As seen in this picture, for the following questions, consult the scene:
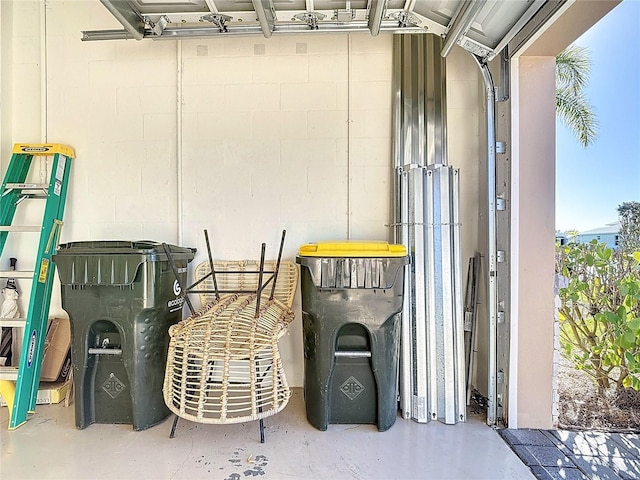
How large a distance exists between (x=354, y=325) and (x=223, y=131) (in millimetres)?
1819

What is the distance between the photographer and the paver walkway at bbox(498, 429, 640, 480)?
72.7 inches

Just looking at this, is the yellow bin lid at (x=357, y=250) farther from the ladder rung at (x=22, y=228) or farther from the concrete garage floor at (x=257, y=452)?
the ladder rung at (x=22, y=228)

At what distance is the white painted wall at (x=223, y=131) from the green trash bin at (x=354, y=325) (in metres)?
0.63

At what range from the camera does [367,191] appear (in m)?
2.82

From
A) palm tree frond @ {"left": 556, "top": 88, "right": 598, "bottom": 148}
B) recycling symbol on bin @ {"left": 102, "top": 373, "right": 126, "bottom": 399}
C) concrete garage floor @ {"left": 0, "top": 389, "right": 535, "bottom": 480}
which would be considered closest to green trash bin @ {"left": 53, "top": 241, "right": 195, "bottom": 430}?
recycling symbol on bin @ {"left": 102, "top": 373, "right": 126, "bottom": 399}

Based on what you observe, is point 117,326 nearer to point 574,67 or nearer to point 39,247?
point 39,247

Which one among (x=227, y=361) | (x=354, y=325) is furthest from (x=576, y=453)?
(x=227, y=361)

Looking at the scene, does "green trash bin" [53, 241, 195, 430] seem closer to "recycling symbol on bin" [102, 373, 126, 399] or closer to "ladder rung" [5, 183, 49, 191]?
"recycling symbol on bin" [102, 373, 126, 399]

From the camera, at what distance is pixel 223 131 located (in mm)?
2863

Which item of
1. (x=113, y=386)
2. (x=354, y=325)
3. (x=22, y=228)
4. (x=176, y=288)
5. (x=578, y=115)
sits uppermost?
(x=578, y=115)

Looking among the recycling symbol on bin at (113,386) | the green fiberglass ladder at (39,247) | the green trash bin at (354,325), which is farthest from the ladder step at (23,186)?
the green trash bin at (354,325)

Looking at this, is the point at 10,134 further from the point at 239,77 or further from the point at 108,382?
the point at 108,382

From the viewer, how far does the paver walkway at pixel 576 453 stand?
185 centimetres

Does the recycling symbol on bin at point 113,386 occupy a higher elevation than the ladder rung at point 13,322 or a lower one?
lower
